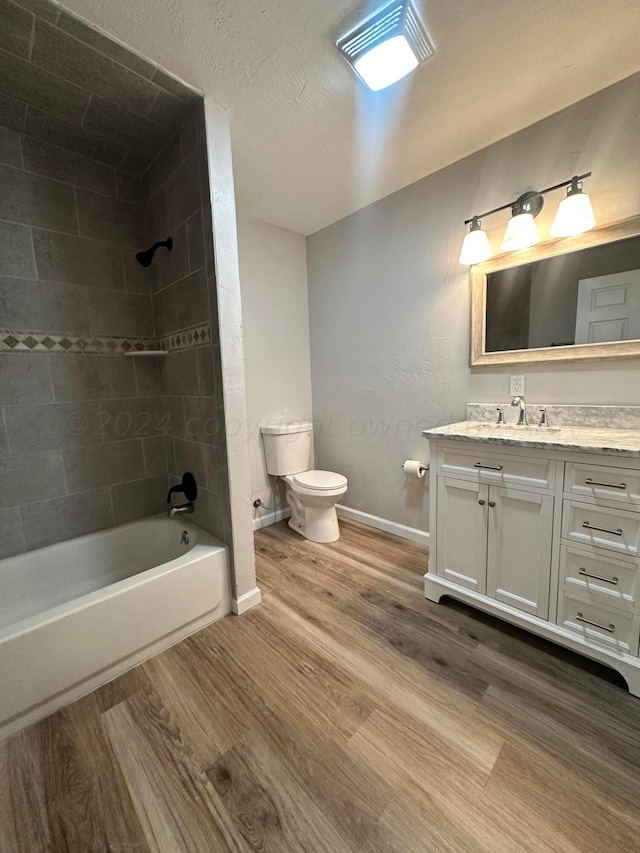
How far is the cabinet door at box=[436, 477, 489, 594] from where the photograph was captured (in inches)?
58.9

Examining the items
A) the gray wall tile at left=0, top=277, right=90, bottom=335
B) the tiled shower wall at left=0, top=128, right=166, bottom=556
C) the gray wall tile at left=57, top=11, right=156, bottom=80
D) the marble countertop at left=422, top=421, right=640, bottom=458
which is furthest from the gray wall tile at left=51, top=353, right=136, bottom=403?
the marble countertop at left=422, top=421, right=640, bottom=458

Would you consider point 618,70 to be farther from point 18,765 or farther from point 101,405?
point 18,765

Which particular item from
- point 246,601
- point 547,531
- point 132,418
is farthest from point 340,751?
point 132,418

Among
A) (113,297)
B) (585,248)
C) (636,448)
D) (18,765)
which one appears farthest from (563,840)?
(113,297)

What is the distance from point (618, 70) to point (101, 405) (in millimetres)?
2776

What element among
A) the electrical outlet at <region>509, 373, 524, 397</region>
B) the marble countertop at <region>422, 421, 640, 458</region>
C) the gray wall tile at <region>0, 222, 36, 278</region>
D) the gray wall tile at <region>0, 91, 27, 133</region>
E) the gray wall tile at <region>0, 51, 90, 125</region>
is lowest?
the marble countertop at <region>422, 421, 640, 458</region>

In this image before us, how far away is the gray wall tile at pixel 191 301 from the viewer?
1575 mm

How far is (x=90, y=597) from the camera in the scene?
49.1 inches

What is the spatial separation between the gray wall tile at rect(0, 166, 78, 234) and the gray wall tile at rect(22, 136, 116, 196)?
5 centimetres

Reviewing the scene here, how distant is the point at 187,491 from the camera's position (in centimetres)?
187

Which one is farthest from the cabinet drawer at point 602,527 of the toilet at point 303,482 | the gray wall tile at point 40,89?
the gray wall tile at point 40,89

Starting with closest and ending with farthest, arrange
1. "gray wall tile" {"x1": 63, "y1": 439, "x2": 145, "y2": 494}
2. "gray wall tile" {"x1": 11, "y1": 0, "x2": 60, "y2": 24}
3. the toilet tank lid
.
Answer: "gray wall tile" {"x1": 11, "y1": 0, "x2": 60, "y2": 24}
"gray wall tile" {"x1": 63, "y1": 439, "x2": 145, "y2": 494}
the toilet tank lid

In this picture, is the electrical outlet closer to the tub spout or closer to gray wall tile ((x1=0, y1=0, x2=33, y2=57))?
the tub spout

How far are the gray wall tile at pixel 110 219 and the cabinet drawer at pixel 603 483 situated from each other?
8.06 feet
